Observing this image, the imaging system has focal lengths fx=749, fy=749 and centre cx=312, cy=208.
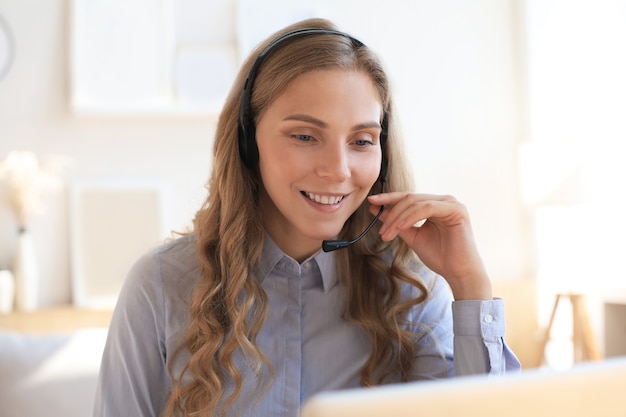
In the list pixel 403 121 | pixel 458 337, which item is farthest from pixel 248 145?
pixel 403 121

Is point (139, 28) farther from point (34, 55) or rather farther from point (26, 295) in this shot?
point (26, 295)

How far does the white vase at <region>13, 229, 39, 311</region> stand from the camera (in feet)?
11.4

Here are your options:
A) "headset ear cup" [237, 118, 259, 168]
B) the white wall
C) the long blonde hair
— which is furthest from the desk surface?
"headset ear cup" [237, 118, 259, 168]

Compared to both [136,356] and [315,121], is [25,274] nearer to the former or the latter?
[136,356]

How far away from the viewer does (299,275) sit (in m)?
1.43

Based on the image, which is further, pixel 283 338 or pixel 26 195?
pixel 26 195

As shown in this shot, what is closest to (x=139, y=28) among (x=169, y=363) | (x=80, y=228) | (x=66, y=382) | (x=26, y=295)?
(x=80, y=228)

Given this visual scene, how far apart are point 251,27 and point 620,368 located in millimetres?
3568

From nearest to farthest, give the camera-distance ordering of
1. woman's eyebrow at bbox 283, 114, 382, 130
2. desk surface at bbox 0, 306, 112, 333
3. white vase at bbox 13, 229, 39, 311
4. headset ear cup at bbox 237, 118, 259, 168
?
woman's eyebrow at bbox 283, 114, 382, 130 < headset ear cup at bbox 237, 118, 259, 168 < desk surface at bbox 0, 306, 112, 333 < white vase at bbox 13, 229, 39, 311

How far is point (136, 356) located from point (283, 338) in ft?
0.87

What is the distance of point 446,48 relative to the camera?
409cm

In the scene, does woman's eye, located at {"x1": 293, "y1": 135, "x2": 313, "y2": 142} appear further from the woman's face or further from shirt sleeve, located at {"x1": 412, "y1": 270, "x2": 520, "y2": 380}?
shirt sleeve, located at {"x1": 412, "y1": 270, "x2": 520, "y2": 380}

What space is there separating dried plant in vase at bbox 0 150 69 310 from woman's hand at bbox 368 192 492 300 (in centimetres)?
249

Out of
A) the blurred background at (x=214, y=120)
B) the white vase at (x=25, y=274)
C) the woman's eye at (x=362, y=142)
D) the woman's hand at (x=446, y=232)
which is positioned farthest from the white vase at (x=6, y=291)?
the woman's eye at (x=362, y=142)
